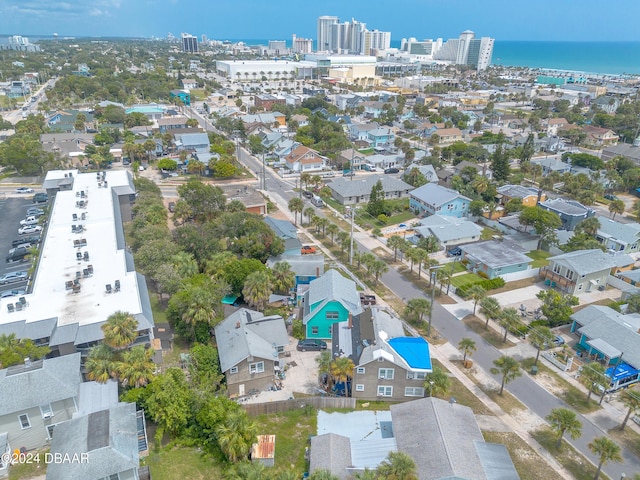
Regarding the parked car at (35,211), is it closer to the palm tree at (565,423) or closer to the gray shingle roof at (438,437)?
the gray shingle roof at (438,437)

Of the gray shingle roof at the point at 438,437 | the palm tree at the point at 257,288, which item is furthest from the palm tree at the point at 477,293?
the palm tree at the point at 257,288

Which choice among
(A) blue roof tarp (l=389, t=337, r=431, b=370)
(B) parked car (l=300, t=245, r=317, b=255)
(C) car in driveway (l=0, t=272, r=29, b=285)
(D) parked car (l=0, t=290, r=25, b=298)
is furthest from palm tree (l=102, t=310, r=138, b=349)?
(B) parked car (l=300, t=245, r=317, b=255)

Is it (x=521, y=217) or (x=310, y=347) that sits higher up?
(x=521, y=217)

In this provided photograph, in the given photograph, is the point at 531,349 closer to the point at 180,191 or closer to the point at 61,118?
the point at 180,191

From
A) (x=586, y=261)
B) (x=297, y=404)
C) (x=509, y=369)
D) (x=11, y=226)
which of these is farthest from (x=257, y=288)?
(x=11, y=226)

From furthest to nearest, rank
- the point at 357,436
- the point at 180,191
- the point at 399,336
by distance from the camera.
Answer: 1. the point at 180,191
2. the point at 399,336
3. the point at 357,436

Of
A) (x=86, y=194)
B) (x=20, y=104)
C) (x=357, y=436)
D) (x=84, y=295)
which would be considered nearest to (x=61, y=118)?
(x=20, y=104)

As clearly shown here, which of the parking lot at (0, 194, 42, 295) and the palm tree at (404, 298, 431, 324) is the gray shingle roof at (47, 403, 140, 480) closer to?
the palm tree at (404, 298, 431, 324)
